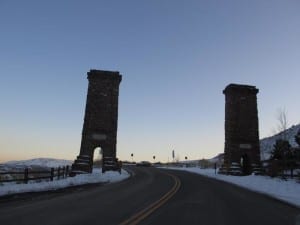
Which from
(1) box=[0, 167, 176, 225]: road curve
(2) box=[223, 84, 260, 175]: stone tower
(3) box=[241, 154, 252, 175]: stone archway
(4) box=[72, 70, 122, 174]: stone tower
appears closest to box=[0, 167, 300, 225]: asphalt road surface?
(1) box=[0, 167, 176, 225]: road curve

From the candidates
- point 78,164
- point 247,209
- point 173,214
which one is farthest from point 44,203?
point 78,164

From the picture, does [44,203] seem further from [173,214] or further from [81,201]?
[173,214]

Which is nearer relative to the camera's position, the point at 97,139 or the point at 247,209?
the point at 247,209

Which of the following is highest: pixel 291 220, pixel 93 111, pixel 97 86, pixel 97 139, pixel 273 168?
pixel 97 86

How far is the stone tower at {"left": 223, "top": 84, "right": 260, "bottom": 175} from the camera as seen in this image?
148ft

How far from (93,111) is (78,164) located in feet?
19.9

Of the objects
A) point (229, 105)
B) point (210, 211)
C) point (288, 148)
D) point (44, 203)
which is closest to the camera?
point (210, 211)

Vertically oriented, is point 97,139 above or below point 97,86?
below

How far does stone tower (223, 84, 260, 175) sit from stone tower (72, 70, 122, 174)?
41.8ft

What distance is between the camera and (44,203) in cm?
1487

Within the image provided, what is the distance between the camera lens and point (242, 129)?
4572cm

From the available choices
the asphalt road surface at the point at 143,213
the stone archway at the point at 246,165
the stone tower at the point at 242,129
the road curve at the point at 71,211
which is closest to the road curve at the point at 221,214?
the asphalt road surface at the point at 143,213

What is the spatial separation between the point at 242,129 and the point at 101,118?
622 inches

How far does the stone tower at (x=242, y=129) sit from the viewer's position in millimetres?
45250
